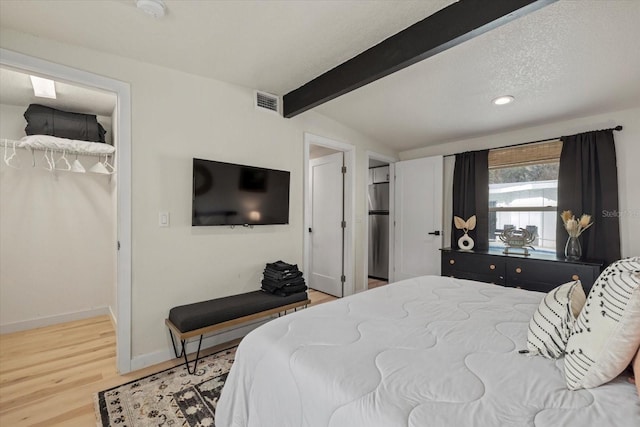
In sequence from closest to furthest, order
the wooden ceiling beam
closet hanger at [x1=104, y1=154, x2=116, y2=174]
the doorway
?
the wooden ceiling beam, closet hanger at [x1=104, y1=154, x2=116, y2=174], the doorway

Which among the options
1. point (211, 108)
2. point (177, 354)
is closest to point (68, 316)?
point (177, 354)

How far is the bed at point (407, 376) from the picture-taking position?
0.80 metres

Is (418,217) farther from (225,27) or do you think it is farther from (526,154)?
(225,27)

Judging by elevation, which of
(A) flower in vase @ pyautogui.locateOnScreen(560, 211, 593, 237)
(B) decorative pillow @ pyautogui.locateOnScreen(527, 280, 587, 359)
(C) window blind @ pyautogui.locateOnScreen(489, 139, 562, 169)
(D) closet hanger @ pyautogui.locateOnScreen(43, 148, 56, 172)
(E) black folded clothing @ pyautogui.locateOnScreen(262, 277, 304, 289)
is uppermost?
(C) window blind @ pyautogui.locateOnScreen(489, 139, 562, 169)

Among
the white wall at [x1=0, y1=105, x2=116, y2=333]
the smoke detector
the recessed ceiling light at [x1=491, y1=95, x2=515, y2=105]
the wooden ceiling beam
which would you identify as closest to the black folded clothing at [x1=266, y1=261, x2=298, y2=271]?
the wooden ceiling beam

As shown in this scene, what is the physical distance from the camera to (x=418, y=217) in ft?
14.4

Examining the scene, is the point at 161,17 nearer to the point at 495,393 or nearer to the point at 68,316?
the point at 495,393

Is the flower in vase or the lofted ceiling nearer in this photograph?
→ the lofted ceiling

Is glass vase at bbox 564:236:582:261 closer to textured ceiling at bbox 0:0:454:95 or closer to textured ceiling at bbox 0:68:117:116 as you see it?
textured ceiling at bbox 0:0:454:95

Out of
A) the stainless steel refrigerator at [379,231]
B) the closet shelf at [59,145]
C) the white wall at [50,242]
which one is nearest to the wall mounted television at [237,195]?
the white wall at [50,242]

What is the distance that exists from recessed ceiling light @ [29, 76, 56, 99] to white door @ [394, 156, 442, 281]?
4213mm

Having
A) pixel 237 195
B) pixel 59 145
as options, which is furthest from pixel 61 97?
pixel 237 195

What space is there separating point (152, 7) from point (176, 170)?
47.1 inches

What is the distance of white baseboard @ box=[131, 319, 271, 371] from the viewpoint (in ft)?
7.61
